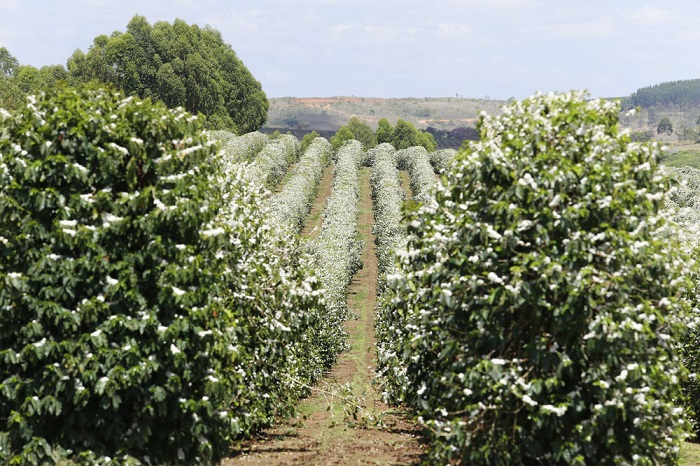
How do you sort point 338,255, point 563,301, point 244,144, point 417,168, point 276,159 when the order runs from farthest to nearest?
point 417,168 < point 244,144 < point 276,159 < point 338,255 < point 563,301

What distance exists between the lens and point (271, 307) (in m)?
14.2

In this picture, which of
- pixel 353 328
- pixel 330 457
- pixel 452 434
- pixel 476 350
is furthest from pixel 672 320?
pixel 353 328

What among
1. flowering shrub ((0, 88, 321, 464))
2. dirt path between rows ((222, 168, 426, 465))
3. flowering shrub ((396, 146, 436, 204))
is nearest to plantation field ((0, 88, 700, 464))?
flowering shrub ((0, 88, 321, 464))

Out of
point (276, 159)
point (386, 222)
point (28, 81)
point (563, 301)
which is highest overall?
point (28, 81)

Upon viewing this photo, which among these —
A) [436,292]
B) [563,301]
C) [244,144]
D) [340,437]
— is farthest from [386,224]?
[563,301]

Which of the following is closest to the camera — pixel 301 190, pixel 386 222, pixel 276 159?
pixel 386 222

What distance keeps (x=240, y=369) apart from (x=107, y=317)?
15.3 ft

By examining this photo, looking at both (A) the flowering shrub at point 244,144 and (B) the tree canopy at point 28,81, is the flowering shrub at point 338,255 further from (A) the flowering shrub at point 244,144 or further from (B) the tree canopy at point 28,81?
(B) the tree canopy at point 28,81

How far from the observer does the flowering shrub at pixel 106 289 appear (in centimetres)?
937

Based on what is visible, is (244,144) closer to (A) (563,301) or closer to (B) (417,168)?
(B) (417,168)

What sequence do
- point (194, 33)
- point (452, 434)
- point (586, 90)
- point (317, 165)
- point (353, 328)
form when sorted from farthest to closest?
point (194, 33) < point (317, 165) < point (353, 328) < point (586, 90) < point (452, 434)

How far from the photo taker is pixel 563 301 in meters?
9.05

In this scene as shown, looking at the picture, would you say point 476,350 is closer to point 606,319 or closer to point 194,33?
point 606,319

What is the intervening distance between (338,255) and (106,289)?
28729 mm
